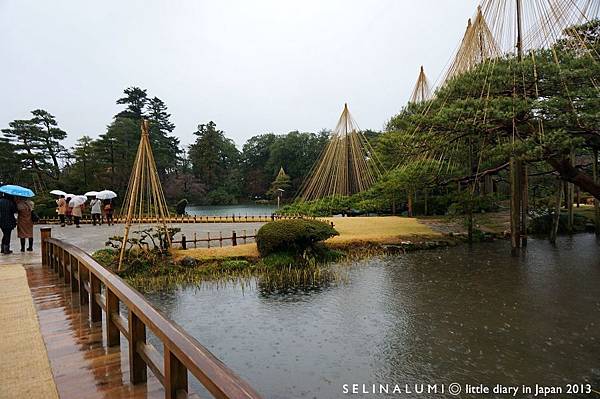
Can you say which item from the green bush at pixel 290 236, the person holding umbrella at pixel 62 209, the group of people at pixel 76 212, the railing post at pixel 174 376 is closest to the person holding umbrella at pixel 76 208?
the group of people at pixel 76 212

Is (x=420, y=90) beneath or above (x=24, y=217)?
above

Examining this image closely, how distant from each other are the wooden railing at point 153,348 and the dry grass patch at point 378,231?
26.2 ft

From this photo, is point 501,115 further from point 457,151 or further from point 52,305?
point 52,305

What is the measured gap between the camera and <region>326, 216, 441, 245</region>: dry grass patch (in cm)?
1152

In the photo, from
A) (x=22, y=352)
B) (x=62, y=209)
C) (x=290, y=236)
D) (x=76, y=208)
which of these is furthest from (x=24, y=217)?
(x=62, y=209)

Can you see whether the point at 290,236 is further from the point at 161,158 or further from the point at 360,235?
the point at 161,158

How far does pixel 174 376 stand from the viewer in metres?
1.96

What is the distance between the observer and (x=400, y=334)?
5.10 metres

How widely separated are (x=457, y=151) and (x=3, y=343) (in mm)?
11621

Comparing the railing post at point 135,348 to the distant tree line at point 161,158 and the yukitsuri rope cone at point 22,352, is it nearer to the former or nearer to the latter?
the yukitsuri rope cone at point 22,352

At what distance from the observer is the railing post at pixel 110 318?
3173 mm

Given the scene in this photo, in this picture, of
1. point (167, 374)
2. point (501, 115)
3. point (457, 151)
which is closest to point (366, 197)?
point (457, 151)

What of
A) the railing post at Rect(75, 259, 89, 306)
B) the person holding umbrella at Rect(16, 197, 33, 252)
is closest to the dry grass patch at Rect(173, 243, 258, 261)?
the person holding umbrella at Rect(16, 197, 33, 252)

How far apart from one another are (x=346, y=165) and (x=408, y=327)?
46.3 ft
